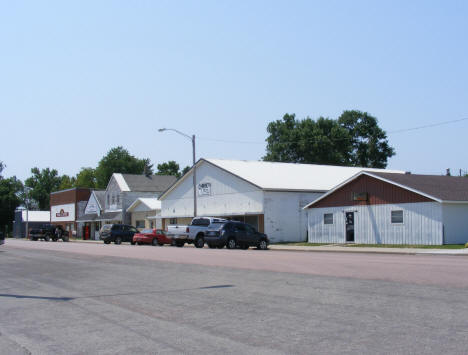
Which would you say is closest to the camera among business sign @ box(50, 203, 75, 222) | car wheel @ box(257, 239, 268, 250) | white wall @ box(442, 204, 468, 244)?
white wall @ box(442, 204, 468, 244)

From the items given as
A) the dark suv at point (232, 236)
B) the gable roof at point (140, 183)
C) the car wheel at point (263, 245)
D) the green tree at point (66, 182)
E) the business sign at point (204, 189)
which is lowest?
the car wheel at point (263, 245)

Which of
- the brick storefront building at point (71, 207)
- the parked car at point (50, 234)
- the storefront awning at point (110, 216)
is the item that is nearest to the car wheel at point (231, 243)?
the storefront awning at point (110, 216)

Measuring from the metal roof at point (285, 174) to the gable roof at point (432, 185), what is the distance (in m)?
7.00

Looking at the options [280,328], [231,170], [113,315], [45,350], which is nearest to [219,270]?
[113,315]

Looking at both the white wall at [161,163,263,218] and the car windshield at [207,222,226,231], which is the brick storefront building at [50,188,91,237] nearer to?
the white wall at [161,163,263,218]

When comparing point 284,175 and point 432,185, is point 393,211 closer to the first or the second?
point 432,185

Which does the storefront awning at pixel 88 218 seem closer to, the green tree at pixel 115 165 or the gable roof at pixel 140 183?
the gable roof at pixel 140 183

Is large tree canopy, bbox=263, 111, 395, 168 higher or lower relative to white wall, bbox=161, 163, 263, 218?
higher

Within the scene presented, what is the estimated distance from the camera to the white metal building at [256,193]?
4594 cm

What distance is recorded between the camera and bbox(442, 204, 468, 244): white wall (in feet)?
109

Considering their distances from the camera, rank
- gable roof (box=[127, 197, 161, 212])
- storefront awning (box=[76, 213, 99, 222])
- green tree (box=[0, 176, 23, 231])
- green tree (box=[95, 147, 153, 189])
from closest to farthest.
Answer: gable roof (box=[127, 197, 161, 212]) < storefront awning (box=[76, 213, 99, 222]) < green tree (box=[0, 176, 23, 231]) < green tree (box=[95, 147, 153, 189])

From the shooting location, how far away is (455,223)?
33.9 metres

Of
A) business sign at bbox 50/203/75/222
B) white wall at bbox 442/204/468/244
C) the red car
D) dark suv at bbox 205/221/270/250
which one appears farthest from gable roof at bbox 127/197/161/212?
white wall at bbox 442/204/468/244

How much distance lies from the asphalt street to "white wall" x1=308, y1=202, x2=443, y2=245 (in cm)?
1651
